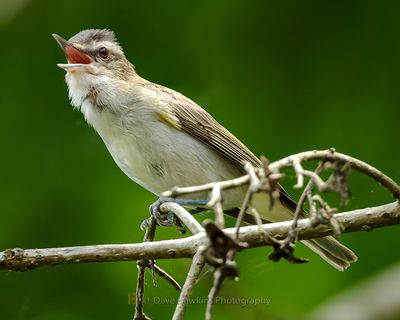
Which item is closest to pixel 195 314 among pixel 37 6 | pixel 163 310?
pixel 163 310

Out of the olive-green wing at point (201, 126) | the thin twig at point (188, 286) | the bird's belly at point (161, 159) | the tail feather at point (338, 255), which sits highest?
the olive-green wing at point (201, 126)

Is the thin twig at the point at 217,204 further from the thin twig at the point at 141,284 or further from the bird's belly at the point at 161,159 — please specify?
the bird's belly at the point at 161,159

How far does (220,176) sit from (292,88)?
68 centimetres

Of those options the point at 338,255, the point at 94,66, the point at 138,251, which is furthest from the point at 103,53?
the point at 138,251

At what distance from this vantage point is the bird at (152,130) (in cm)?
464

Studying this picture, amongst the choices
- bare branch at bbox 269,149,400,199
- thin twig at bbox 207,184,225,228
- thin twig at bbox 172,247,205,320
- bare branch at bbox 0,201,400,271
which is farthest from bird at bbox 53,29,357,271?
thin twig at bbox 207,184,225,228

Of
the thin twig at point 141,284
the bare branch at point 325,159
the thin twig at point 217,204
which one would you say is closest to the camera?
the thin twig at point 217,204

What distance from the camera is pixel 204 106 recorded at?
5.04m

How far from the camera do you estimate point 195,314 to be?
451cm

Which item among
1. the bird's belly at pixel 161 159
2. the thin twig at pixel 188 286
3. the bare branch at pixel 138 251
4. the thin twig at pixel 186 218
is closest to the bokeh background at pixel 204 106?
the bird's belly at pixel 161 159

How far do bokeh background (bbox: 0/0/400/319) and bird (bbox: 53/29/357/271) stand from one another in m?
0.13

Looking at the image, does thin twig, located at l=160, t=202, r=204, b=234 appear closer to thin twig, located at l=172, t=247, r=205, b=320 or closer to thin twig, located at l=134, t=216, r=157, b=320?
thin twig, located at l=134, t=216, r=157, b=320

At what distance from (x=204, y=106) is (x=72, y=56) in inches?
32.3

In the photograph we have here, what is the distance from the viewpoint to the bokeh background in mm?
4488
